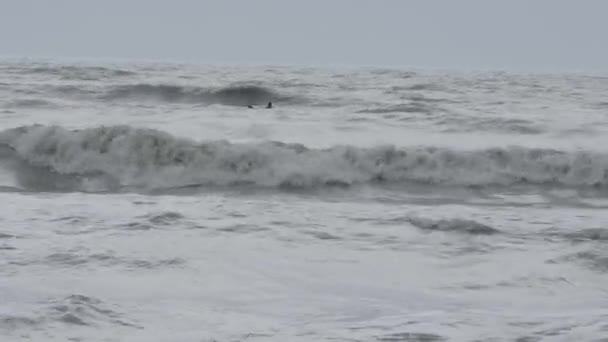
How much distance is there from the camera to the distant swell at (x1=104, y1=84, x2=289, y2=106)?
60.4 ft

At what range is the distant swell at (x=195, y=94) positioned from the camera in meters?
18.4

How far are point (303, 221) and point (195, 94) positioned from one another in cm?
1271

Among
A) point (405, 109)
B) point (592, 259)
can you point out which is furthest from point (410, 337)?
point (405, 109)

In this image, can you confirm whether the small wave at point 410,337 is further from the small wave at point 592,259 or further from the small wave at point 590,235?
the small wave at point 590,235

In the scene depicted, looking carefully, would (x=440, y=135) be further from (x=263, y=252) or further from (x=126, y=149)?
(x=263, y=252)

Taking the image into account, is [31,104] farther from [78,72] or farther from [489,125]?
[489,125]

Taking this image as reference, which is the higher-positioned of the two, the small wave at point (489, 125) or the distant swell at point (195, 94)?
the distant swell at point (195, 94)

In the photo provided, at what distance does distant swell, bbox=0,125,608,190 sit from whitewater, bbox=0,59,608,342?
3 cm

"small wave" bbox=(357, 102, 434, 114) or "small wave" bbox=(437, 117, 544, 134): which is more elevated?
"small wave" bbox=(357, 102, 434, 114)

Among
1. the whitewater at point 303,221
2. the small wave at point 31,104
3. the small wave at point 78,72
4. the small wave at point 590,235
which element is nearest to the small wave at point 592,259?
the whitewater at point 303,221

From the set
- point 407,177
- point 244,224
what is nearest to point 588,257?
point 244,224

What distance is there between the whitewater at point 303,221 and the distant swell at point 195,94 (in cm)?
148

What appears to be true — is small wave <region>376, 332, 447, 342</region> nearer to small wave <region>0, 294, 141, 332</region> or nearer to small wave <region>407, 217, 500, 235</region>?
small wave <region>0, 294, 141, 332</region>

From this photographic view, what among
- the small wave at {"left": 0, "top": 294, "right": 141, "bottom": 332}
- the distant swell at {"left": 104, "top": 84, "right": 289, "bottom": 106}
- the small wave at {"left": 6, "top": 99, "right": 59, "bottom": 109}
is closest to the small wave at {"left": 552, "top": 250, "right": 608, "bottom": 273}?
the small wave at {"left": 0, "top": 294, "right": 141, "bottom": 332}
